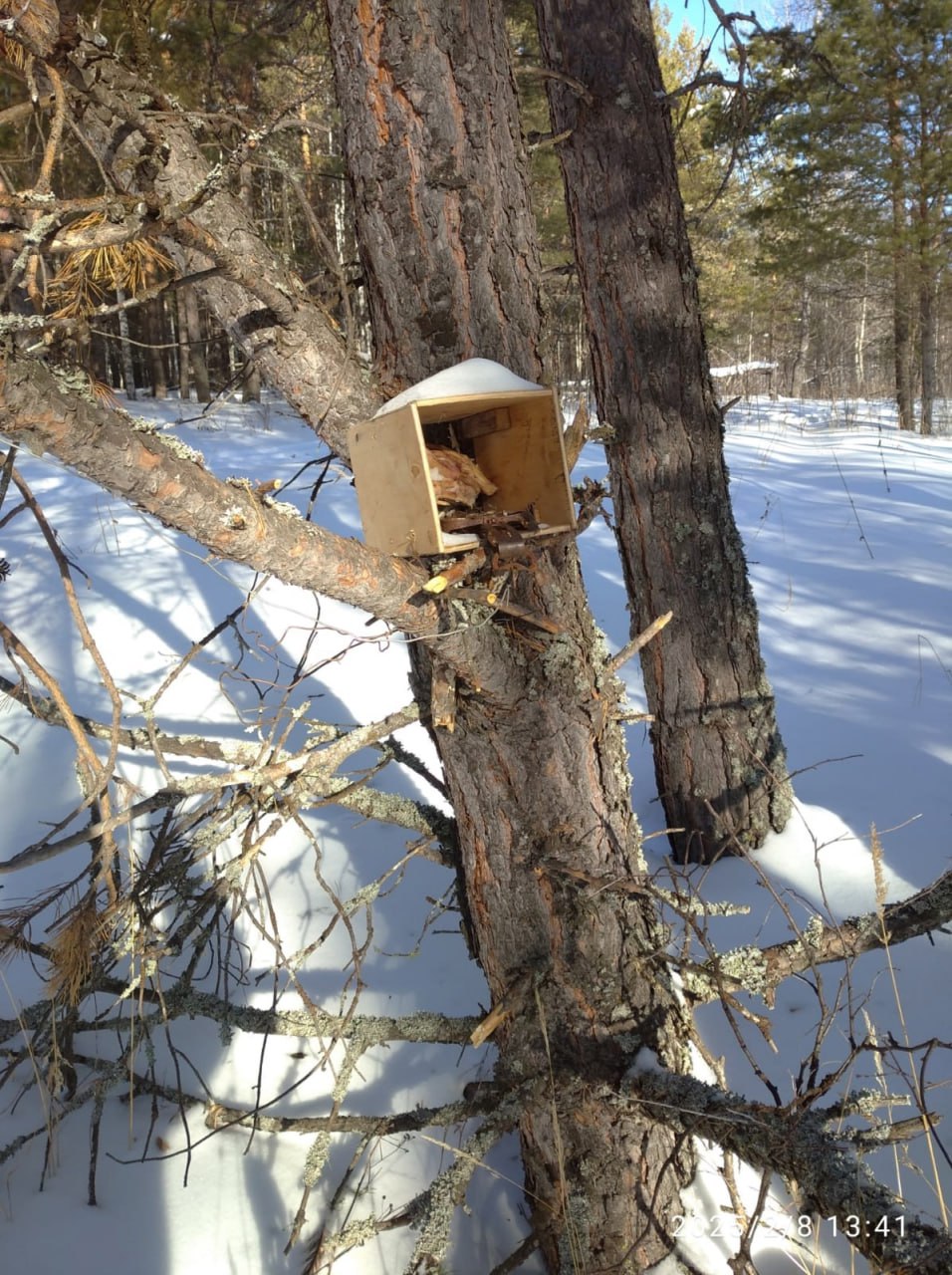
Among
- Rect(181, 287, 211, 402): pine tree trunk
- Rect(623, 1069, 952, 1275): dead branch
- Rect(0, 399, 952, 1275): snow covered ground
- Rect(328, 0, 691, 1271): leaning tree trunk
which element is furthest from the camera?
Rect(181, 287, 211, 402): pine tree trunk

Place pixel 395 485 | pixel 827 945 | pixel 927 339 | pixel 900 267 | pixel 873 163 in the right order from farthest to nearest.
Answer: pixel 927 339 < pixel 900 267 < pixel 873 163 < pixel 827 945 < pixel 395 485

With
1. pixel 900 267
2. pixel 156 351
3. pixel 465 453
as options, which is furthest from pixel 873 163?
pixel 465 453

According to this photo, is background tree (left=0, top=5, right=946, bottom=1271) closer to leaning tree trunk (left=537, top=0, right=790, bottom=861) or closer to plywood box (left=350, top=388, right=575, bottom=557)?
plywood box (left=350, top=388, right=575, bottom=557)

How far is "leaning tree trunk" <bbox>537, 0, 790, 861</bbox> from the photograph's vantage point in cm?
312

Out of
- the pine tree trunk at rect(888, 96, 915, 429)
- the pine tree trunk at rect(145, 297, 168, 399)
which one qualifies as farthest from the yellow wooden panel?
the pine tree trunk at rect(888, 96, 915, 429)

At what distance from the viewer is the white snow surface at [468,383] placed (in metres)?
1.44

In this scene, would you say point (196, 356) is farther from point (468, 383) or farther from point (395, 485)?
point (468, 383)

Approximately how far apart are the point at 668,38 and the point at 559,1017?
2570cm

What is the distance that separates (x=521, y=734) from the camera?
1701 mm

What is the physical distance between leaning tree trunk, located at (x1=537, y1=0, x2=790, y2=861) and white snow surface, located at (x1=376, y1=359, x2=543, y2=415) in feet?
5.91

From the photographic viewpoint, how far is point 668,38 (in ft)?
70.0

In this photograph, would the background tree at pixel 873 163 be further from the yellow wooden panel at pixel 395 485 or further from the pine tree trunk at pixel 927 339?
the yellow wooden panel at pixel 395 485

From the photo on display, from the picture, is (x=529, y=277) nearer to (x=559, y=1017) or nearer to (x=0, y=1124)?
(x=559, y=1017)

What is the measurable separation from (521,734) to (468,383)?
691 mm
